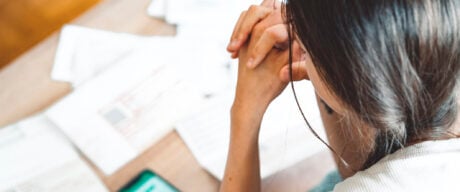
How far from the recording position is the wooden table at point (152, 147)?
2.64 feet

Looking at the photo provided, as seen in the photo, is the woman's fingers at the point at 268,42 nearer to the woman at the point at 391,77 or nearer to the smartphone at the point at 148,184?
the woman at the point at 391,77

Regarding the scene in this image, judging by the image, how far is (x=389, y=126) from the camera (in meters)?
0.52

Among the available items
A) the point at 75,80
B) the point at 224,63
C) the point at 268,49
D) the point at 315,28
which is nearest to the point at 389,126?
the point at 315,28

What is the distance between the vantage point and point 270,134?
835 millimetres

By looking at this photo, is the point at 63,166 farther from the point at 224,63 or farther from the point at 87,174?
the point at 224,63

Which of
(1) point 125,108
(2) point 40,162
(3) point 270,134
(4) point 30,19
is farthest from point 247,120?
(4) point 30,19

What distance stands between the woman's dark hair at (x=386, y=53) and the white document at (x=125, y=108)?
374 millimetres

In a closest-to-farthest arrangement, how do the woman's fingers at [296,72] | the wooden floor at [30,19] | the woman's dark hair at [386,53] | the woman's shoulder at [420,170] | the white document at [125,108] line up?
the woman's dark hair at [386,53] → the woman's shoulder at [420,170] → the woman's fingers at [296,72] → the white document at [125,108] → the wooden floor at [30,19]

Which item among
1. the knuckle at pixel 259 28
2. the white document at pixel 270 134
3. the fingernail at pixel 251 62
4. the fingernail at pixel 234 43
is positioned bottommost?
the white document at pixel 270 134

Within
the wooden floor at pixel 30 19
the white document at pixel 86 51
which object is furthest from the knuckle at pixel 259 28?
the wooden floor at pixel 30 19

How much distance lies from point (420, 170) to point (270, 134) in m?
0.32

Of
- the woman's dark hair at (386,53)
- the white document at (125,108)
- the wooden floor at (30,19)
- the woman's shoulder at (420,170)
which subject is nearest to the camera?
the woman's dark hair at (386,53)

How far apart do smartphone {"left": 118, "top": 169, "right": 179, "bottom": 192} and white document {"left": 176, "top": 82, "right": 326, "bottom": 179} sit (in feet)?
0.21

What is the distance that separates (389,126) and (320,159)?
1.04 ft
